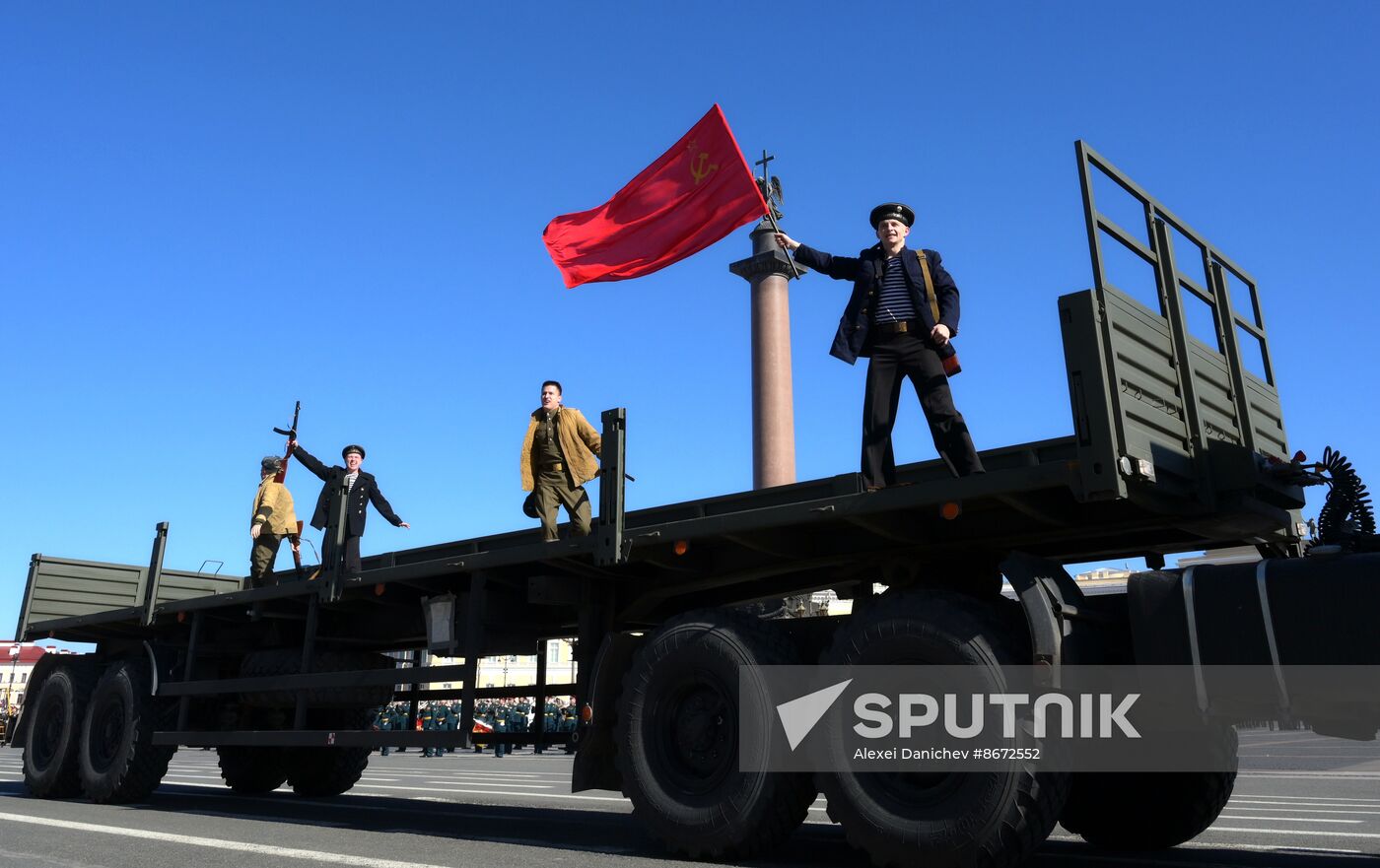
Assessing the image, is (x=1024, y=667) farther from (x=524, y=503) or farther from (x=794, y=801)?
(x=524, y=503)

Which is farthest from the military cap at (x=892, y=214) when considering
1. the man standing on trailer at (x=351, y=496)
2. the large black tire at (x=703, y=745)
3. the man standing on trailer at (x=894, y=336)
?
the man standing on trailer at (x=351, y=496)

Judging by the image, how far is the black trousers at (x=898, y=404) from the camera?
5.66m

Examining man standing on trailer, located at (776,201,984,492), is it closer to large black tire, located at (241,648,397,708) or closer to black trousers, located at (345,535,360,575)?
black trousers, located at (345,535,360,575)

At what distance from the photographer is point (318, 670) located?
29.2ft

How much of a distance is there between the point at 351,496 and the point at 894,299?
512 centimetres

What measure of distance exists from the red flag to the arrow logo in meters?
3.27

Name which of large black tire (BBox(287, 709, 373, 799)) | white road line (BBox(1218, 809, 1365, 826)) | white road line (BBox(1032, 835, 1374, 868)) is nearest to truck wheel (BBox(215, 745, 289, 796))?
large black tire (BBox(287, 709, 373, 799))

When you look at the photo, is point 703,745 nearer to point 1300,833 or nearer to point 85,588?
point 1300,833

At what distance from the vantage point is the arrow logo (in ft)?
18.0

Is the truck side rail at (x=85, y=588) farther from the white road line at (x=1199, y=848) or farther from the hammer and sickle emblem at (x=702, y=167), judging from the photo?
the white road line at (x=1199, y=848)

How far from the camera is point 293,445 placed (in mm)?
10766

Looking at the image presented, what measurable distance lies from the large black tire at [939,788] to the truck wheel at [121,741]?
23.4 ft

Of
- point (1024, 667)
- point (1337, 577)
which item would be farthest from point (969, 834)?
point (1337, 577)

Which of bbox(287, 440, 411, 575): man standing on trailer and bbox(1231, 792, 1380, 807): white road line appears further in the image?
bbox(1231, 792, 1380, 807): white road line
